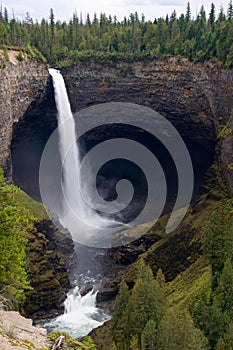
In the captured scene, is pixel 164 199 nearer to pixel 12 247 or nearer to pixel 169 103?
pixel 169 103

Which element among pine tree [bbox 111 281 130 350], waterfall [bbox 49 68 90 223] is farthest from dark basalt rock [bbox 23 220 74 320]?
waterfall [bbox 49 68 90 223]

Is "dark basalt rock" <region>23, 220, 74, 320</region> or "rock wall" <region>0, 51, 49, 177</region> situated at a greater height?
"rock wall" <region>0, 51, 49, 177</region>

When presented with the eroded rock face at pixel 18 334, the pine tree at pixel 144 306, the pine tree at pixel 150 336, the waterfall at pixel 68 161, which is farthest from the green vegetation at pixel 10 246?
the waterfall at pixel 68 161

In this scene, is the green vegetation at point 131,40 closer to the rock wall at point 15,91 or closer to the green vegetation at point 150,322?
the rock wall at point 15,91

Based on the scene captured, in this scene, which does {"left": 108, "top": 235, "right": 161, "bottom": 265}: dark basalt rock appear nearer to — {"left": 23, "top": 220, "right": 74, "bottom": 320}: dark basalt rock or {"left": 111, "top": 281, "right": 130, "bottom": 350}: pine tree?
{"left": 23, "top": 220, "right": 74, "bottom": 320}: dark basalt rock

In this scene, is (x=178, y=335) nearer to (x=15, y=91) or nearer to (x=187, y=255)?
(x=187, y=255)
